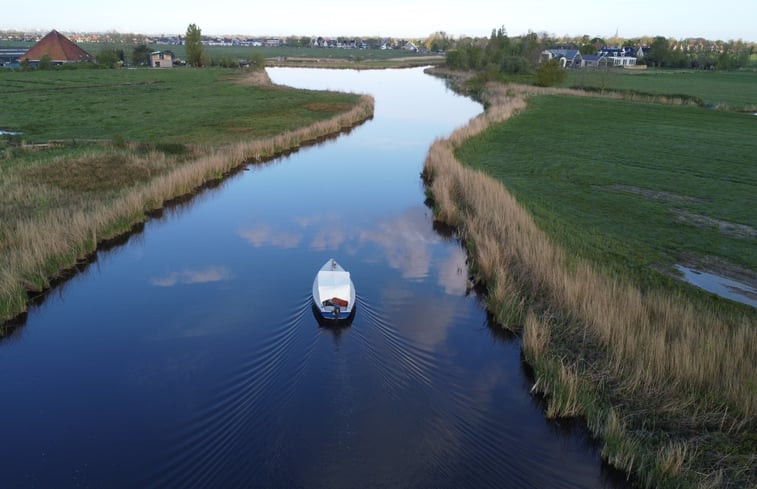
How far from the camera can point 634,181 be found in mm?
22125

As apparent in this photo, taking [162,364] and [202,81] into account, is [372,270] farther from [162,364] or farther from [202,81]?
[202,81]

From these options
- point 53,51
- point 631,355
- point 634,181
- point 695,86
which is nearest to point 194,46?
point 53,51

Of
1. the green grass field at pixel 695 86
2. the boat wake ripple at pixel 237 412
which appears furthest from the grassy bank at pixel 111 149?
the green grass field at pixel 695 86

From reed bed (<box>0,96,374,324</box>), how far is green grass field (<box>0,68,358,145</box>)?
258 inches

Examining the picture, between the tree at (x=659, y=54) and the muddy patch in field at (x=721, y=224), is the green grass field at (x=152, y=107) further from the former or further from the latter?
the tree at (x=659, y=54)

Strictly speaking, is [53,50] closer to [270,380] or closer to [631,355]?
[270,380]

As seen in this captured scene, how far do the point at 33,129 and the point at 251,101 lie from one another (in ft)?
71.2

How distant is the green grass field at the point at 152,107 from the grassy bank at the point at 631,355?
80.5 ft

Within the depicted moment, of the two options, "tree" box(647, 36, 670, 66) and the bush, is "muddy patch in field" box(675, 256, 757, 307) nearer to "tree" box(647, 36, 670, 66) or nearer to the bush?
the bush

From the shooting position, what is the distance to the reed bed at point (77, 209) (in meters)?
13.4

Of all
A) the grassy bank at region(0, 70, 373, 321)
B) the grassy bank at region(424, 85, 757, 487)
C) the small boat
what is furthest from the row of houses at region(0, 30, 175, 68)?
the grassy bank at region(424, 85, 757, 487)

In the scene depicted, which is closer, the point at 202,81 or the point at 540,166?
the point at 540,166

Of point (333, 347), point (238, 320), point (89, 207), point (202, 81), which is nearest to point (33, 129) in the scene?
point (89, 207)

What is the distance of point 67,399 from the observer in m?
9.44
